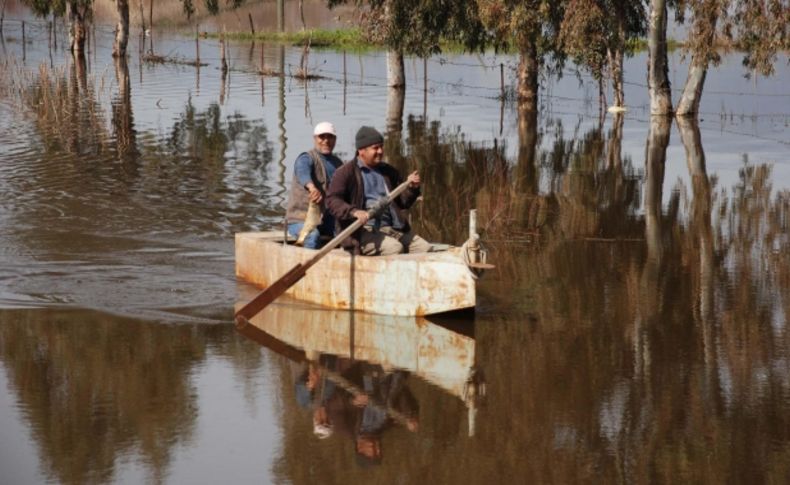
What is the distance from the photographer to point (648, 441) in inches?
407

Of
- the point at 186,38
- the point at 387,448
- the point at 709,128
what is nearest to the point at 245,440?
the point at 387,448

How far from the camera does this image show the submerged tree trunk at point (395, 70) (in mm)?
43219

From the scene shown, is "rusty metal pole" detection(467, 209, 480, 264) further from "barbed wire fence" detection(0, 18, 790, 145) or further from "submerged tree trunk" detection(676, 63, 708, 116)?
"submerged tree trunk" detection(676, 63, 708, 116)

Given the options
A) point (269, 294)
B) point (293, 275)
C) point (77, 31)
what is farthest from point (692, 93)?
point (77, 31)

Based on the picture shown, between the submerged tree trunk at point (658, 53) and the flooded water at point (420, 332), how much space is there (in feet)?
19.4

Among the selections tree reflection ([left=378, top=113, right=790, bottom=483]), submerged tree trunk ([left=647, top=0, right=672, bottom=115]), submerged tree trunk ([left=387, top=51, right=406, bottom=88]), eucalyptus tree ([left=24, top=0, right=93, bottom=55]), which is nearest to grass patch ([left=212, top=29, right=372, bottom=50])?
eucalyptus tree ([left=24, top=0, right=93, bottom=55])

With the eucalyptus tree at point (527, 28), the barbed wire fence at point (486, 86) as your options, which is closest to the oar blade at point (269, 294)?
the barbed wire fence at point (486, 86)

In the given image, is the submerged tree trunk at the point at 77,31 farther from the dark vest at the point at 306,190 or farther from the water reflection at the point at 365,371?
the water reflection at the point at 365,371

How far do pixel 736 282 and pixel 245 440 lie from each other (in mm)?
7357

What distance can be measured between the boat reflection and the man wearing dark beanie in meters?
0.72

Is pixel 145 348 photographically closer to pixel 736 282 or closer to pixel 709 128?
pixel 736 282

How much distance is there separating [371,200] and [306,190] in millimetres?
1024

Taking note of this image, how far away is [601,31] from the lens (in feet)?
117

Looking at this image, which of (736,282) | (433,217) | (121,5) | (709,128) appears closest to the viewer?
(736,282)
